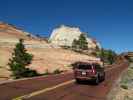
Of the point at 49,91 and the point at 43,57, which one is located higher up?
the point at 43,57

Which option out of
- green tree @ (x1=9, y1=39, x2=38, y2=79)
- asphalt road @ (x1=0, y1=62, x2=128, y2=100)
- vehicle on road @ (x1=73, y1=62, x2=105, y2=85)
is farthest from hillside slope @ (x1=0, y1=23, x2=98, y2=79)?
asphalt road @ (x1=0, y1=62, x2=128, y2=100)

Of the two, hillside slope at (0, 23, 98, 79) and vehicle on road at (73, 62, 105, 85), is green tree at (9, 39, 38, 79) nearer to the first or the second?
hillside slope at (0, 23, 98, 79)

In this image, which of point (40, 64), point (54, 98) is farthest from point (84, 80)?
point (40, 64)

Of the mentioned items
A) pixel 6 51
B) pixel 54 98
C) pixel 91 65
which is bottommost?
pixel 54 98

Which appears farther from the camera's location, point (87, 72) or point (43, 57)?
point (43, 57)

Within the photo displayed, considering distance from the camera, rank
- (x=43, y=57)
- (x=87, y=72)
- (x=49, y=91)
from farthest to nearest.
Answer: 1. (x=43, y=57)
2. (x=87, y=72)
3. (x=49, y=91)

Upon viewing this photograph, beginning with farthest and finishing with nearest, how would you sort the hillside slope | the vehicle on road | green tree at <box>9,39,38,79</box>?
the hillside slope < green tree at <box>9,39,38,79</box> < the vehicle on road

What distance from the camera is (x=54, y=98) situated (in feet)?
57.0

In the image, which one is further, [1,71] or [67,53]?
[67,53]

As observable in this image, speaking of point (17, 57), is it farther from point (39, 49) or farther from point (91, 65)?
point (39, 49)

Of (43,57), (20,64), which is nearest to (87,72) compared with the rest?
(20,64)

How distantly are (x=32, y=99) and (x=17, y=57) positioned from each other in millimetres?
34885

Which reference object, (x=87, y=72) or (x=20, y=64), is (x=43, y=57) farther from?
(x=87, y=72)

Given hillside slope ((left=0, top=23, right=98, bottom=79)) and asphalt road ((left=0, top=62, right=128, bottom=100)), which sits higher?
hillside slope ((left=0, top=23, right=98, bottom=79))
